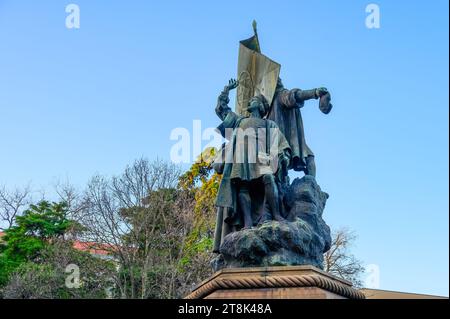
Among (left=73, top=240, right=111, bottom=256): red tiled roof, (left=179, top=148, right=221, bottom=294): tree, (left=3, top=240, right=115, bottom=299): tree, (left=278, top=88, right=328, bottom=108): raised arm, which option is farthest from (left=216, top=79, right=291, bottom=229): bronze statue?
(left=73, top=240, right=111, bottom=256): red tiled roof

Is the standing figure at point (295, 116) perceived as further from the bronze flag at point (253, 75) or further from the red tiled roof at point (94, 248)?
the red tiled roof at point (94, 248)

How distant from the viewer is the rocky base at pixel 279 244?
700 centimetres

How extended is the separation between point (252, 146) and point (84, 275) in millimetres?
16592

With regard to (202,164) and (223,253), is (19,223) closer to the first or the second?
(202,164)

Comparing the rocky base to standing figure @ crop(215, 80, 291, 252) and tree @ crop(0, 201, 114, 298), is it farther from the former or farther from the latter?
tree @ crop(0, 201, 114, 298)

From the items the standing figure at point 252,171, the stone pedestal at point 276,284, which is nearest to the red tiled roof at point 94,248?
the standing figure at point 252,171

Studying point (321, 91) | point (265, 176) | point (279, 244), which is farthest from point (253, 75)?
point (279, 244)

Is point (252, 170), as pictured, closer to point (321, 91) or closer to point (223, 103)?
point (223, 103)
